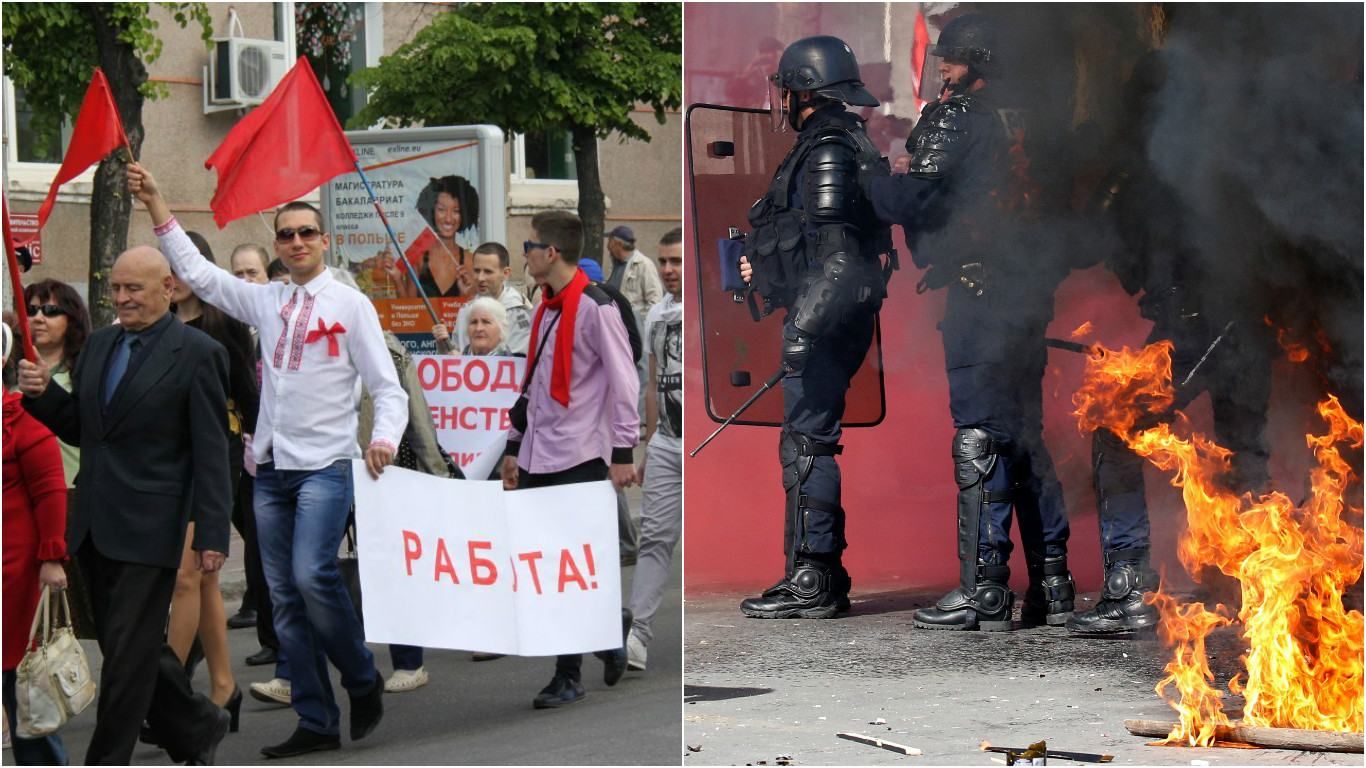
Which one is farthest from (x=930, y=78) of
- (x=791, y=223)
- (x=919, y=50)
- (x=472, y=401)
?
(x=472, y=401)

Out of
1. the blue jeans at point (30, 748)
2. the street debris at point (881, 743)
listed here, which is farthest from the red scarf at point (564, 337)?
the street debris at point (881, 743)

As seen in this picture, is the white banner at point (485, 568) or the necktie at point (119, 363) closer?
the necktie at point (119, 363)

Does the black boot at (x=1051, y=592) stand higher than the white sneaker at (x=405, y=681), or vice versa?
the black boot at (x=1051, y=592)

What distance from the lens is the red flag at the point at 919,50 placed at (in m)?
5.10

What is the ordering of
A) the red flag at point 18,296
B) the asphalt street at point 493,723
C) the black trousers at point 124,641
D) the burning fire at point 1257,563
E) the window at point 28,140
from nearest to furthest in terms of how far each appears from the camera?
the burning fire at point 1257,563 → the black trousers at point 124,641 → the red flag at point 18,296 → the asphalt street at point 493,723 → the window at point 28,140

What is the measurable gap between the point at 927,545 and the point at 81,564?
2.35 m

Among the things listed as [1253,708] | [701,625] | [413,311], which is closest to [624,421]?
[701,625]

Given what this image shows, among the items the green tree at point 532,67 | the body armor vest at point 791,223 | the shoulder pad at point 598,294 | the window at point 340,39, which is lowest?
the shoulder pad at point 598,294

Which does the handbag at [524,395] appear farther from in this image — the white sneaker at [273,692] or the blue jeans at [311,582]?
the white sneaker at [273,692]

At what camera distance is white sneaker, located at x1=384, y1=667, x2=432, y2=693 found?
22.4 ft

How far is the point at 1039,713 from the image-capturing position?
4.66 m

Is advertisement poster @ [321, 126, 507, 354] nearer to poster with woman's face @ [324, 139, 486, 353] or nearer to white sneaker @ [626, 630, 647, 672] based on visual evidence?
poster with woman's face @ [324, 139, 486, 353]

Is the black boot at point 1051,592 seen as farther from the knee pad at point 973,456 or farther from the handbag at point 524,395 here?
the handbag at point 524,395

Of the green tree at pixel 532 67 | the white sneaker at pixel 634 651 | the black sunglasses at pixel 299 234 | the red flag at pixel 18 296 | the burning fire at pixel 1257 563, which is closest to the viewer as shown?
the burning fire at pixel 1257 563
